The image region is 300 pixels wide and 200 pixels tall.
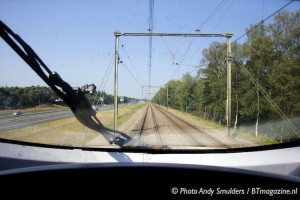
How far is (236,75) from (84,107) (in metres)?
2.10

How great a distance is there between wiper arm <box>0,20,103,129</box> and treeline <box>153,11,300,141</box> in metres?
1.63

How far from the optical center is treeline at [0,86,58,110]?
384cm

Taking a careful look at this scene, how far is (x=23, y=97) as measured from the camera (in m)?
4.13

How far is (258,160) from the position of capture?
14.0 feet

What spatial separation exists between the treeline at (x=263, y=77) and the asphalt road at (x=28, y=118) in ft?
5.48

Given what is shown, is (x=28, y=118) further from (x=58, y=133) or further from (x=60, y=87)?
(x=60, y=87)

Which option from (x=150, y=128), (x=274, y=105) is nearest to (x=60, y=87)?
(x=150, y=128)

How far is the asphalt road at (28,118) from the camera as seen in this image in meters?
4.12

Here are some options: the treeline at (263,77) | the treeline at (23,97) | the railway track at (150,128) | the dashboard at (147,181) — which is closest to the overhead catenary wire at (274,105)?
the treeline at (263,77)

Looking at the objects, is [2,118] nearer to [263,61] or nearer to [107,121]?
[107,121]

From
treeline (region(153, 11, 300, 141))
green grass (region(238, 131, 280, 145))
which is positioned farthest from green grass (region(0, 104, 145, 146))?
green grass (region(238, 131, 280, 145))

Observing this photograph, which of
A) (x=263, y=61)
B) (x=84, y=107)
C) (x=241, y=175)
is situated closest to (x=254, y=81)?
(x=263, y=61)

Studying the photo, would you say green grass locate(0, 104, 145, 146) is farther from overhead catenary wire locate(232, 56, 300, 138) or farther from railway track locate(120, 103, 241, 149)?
overhead catenary wire locate(232, 56, 300, 138)

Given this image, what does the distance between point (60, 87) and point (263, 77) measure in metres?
2.95
